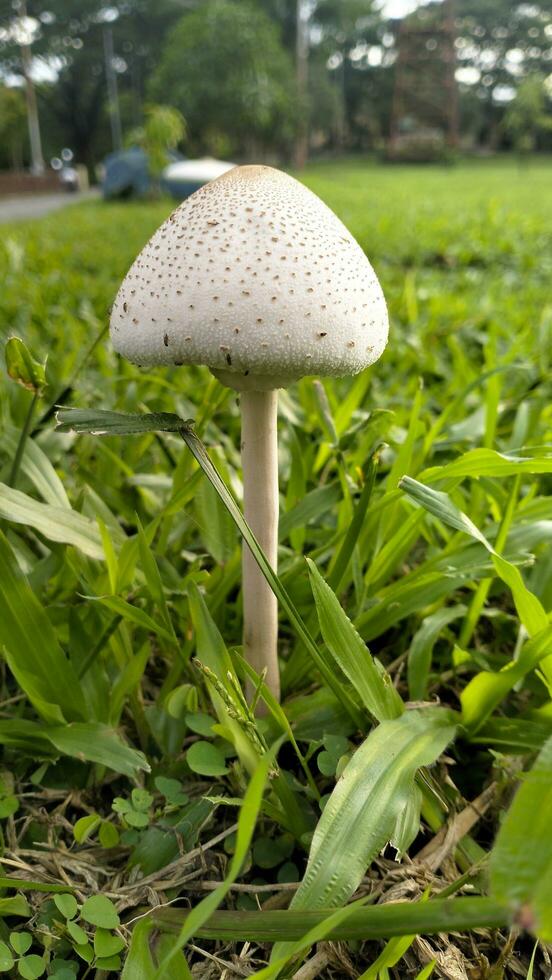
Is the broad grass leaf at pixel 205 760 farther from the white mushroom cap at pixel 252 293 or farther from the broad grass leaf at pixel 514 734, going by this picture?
the white mushroom cap at pixel 252 293

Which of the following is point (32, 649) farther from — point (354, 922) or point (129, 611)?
point (354, 922)

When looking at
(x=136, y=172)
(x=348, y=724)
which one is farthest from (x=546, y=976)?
(x=136, y=172)

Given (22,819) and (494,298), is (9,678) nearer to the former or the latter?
(22,819)

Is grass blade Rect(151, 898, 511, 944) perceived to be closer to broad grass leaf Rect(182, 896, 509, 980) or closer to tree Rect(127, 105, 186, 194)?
broad grass leaf Rect(182, 896, 509, 980)

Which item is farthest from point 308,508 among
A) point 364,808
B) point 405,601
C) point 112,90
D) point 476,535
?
point 112,90

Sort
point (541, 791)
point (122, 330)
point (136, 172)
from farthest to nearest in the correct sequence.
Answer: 1. point (136, 172)
2. point (122, 330)
3. point (541, 791)

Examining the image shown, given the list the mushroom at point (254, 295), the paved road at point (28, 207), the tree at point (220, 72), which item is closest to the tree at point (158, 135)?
the paved road at point (28, 207)
